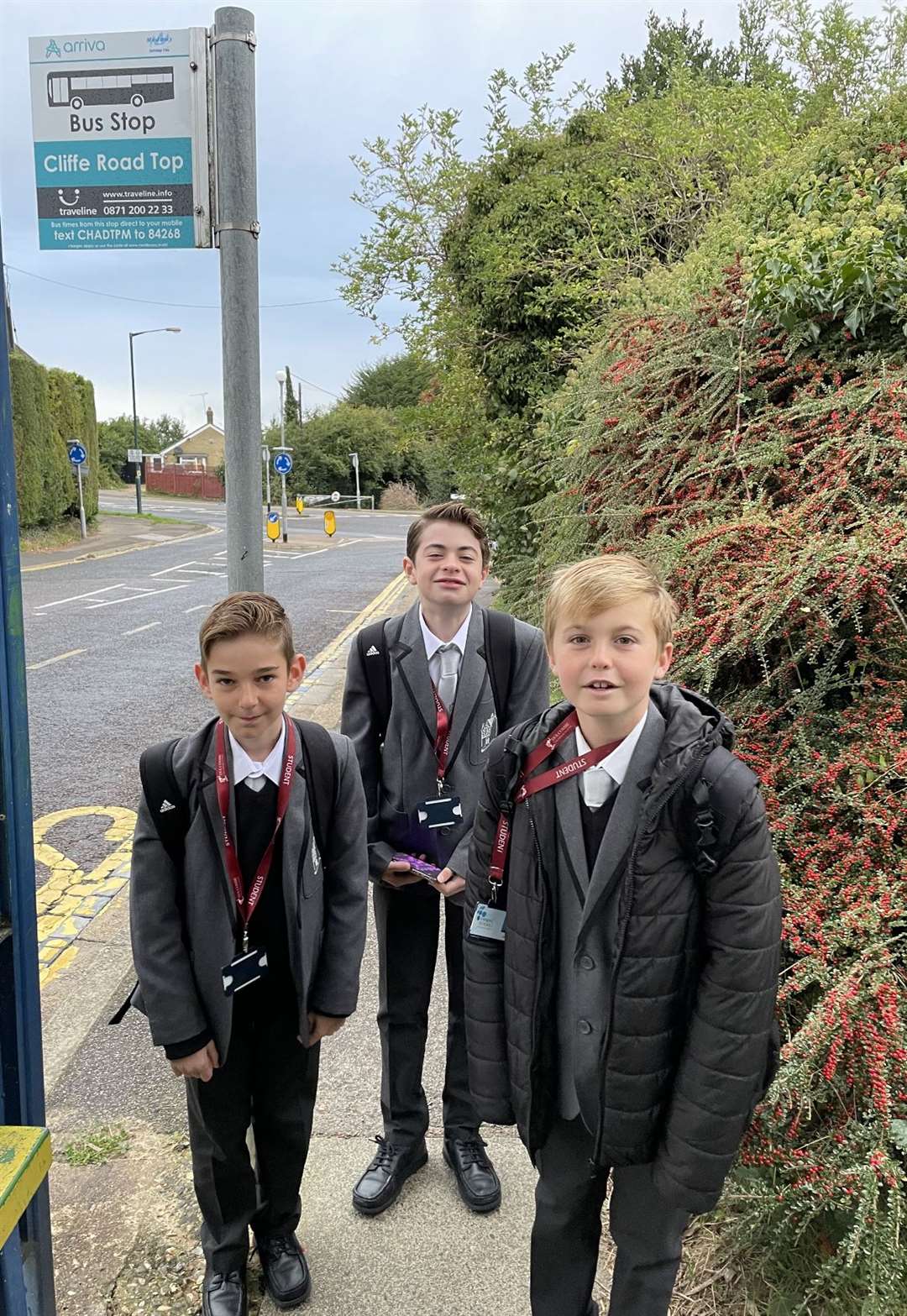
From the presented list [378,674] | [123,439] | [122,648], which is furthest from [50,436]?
[123,439]

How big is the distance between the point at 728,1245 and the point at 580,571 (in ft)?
Answer: 5.12

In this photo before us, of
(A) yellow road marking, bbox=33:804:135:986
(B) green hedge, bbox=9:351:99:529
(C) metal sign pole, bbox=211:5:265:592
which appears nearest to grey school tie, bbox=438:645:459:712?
(C) metal sign pole, bbox=211:5:265:592

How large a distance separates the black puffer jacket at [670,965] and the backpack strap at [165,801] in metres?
0.68

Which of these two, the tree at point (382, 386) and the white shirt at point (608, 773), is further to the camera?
the tree at point (382, 386)

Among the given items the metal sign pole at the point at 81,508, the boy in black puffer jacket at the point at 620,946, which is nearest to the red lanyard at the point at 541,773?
the boy in black puffer jacket at the point at 620,946

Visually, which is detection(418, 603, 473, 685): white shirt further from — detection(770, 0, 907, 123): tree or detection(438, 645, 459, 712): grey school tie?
detection(770, 0, 907, 123): tree

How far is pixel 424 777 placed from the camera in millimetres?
2383

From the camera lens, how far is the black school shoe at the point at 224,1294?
2000 mm

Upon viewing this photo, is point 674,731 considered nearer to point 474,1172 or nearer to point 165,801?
point 165,801

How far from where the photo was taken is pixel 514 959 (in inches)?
68.6

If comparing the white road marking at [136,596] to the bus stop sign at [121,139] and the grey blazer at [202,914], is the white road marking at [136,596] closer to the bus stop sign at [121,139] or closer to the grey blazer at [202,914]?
the bus stop sign at [121,139]

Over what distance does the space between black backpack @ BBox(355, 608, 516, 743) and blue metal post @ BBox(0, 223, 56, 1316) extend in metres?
0.94

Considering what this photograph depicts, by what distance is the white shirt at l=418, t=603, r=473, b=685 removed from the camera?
7.88 feet

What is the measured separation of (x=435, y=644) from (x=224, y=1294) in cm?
159
